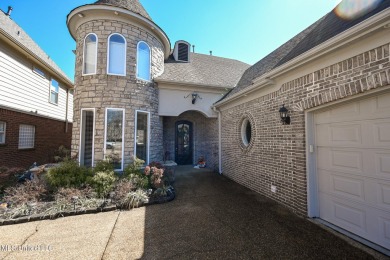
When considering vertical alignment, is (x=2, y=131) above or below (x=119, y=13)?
below

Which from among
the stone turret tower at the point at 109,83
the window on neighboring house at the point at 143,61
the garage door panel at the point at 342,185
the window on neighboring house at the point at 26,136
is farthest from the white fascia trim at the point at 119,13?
the garage door panel at the point at 342,185

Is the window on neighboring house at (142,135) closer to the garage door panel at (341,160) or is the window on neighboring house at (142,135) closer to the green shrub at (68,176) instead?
the green shrub at (68,176)

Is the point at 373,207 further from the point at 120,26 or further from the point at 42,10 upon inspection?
the point at 42,10

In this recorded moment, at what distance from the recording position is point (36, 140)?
29.2 ft

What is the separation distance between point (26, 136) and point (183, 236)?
9213 mm

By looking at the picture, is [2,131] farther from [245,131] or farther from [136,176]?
[245,131]

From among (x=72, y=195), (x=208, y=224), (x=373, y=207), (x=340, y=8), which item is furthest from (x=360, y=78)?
(x=72, y=195)

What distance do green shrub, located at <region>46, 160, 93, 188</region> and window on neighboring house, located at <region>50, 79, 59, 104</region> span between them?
6.85m

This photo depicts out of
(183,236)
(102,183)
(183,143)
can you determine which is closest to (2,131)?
(102,183)

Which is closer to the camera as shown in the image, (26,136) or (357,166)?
(357,166)

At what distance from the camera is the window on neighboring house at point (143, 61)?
7188 mm

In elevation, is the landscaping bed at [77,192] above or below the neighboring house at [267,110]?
below

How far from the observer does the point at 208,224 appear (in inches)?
151

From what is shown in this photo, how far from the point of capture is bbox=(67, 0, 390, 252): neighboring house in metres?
2.99
